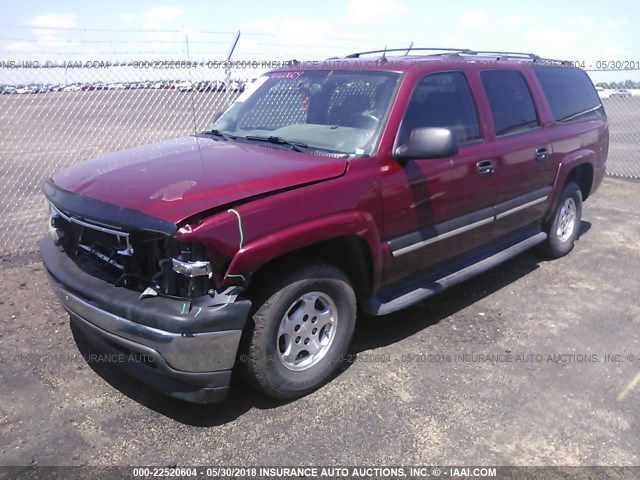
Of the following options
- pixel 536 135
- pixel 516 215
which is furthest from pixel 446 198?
pixel 536 135

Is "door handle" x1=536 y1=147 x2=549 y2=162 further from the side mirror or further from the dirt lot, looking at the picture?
the side mirror

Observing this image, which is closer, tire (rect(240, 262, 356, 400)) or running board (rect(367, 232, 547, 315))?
tire (rect(240, 262, 356, 400))

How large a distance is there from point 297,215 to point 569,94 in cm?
394

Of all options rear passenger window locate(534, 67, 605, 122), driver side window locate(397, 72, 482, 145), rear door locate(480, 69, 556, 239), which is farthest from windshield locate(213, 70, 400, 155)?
rear passenger window locate(534, 67, 605, 122)

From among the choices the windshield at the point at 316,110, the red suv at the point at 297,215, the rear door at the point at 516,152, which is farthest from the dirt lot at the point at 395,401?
the windshield at the point at 316,110

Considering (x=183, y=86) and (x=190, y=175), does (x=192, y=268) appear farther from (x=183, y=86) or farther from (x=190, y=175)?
(x=183, y=86)

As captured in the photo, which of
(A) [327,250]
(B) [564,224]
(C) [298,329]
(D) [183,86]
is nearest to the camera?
(C) [298,329]

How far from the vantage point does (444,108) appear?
4.10 m

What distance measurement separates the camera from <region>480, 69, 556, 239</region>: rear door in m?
4.52

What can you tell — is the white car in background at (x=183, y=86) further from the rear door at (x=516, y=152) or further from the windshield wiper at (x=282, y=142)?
the rear door at (x=516, y=152)

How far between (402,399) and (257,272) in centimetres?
120

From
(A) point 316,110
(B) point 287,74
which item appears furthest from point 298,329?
(B) point 287,74

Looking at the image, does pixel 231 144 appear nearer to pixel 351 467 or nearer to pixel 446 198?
pixel 446 198

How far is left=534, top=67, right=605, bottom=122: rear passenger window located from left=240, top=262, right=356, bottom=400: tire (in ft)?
10.5
